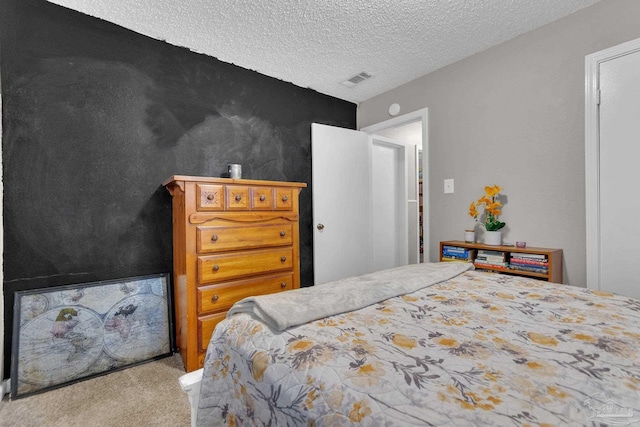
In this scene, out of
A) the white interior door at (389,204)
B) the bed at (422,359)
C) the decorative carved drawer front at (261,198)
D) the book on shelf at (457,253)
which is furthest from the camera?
the white interior door at (389,204)

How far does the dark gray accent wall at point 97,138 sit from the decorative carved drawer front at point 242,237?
0.61 metres

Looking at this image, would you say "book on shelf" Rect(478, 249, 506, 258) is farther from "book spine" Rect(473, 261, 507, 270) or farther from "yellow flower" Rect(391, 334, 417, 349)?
"yellow flower" Rect(391, 334, 417, 349)

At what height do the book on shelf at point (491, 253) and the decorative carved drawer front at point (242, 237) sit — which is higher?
the decorative carved drawer front at point (242, 237)

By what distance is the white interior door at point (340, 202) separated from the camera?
126 inches

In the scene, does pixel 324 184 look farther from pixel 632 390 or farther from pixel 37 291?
pixel 632 390

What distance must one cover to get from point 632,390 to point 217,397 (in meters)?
1.08

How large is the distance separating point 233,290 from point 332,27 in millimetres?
2125

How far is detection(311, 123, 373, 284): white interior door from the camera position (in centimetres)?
320

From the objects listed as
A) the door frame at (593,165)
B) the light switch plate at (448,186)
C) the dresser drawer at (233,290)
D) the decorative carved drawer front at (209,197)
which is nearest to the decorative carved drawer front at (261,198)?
the decorative carved drawer front at (209,197)

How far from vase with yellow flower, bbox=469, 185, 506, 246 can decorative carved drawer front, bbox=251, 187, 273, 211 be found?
5.85 feet

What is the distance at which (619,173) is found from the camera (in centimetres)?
197

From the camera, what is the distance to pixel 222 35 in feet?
7.71

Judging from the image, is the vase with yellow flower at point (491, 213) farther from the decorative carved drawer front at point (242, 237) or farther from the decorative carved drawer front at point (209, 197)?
the decorative carved drawer front at point (209, 197)

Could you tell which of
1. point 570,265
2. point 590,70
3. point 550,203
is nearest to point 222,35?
point 590,70
